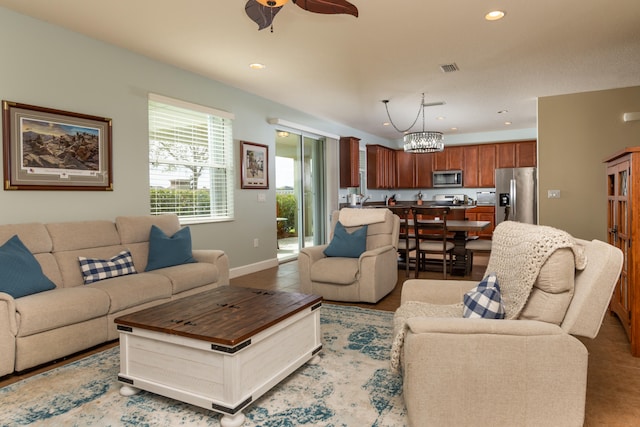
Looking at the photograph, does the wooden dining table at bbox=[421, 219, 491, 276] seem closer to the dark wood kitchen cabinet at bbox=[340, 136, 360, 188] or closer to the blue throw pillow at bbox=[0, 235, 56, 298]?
the dark wood kitchen cabinet at bbox=[340, 136, 360, 188]

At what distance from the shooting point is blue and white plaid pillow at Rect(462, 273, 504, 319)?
6.20 ft

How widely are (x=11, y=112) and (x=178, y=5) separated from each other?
60.9 inches

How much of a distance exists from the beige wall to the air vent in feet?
6.50

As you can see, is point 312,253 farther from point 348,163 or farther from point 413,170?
A: point 413,170

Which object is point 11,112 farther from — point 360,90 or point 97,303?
point 360,90

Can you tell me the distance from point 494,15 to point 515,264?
2.24 meters

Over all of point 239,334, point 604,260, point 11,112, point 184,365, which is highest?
point 11,112

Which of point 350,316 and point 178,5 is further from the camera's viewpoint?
point 350,316

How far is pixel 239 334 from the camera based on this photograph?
195cm

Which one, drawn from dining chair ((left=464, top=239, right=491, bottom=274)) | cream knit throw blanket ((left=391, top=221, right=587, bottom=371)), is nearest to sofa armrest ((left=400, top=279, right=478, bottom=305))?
cream knit throw blanket ((left=391, top=221, right=587, bottom=371))

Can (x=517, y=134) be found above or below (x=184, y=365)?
above

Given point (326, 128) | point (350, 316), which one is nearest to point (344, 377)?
point (350, 316)

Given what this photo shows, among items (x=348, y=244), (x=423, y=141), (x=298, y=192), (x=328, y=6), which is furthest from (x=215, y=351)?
(x=298, y=192)

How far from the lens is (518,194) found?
802cm
